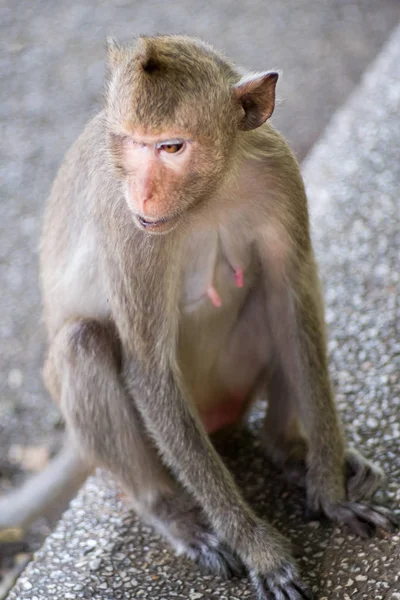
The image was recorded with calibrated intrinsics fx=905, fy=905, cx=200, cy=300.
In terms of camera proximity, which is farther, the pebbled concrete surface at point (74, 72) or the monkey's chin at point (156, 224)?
the pebbled concrete surface at point (74, 72)

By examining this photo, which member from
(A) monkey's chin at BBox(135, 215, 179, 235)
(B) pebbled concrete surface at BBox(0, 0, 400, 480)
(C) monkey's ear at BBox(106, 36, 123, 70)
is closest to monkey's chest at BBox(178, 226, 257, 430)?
(A) monkey's chin at BBox(135, 215, 179, 235)

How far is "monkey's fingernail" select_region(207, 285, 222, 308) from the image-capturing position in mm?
3148

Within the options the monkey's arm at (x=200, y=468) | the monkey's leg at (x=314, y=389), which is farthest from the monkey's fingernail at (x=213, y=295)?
the monkey's arm at (x=200, y=468)

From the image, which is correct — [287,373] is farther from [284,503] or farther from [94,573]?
[94,573]

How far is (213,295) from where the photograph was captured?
124 inches

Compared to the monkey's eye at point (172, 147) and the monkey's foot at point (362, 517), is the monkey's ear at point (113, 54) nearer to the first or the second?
the monkey's eye at point (172, 147)

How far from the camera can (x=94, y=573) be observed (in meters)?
3.18

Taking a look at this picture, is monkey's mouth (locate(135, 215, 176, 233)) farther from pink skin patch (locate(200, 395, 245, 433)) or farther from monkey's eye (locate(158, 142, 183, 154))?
→ pink skin patch (locate(200, 395, 245, 433))

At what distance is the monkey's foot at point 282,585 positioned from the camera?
9.55ft

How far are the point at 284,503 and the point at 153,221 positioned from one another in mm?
1334

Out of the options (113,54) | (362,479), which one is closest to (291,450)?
(362,479)

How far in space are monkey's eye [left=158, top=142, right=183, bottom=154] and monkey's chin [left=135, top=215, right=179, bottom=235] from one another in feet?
0.63

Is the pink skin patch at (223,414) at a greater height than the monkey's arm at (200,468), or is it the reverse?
the pink skin patch at (223,414)

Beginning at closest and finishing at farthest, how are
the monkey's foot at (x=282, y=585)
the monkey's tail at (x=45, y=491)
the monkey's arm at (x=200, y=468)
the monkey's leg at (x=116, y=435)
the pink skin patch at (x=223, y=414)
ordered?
1. the monkey's foot at (x=282, y=585)
2. the monkey's arm at (x=200, y=468)
3. the monkey's leg at (x=116, y=435)
4. the pink skin patch at (x=223, y=414)
5. the monkey's tail at (x=45, y=491)
